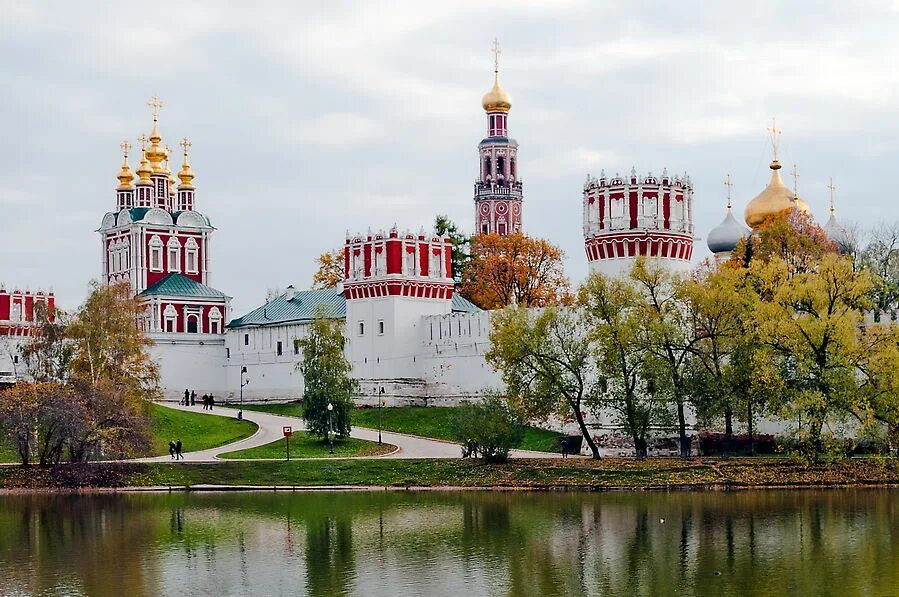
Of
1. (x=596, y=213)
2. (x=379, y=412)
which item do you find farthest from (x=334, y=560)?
(x=379, y=412)

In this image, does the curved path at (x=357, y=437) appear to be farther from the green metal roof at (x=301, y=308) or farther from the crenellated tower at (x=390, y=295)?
the green metal roof at (x=301, y=308)

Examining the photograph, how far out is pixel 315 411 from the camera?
49.4 metres

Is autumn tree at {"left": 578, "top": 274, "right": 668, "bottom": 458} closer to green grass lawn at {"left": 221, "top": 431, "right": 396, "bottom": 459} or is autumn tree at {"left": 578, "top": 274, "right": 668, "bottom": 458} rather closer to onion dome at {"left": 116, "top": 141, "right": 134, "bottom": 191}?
green grass lawn at {"left": 221, "top": 431, "right": 396, "bottom": 459}

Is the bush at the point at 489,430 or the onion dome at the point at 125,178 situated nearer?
the bush at the point at 489,430

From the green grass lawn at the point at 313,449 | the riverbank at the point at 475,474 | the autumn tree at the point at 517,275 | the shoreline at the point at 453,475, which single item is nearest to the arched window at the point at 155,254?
the autumn tree at the point at 517,275

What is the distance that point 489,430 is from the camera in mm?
43625

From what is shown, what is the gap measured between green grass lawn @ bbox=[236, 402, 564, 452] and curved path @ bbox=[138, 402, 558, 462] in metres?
0.65

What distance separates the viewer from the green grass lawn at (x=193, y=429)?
50.7 metres

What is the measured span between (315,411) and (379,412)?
23.1ft

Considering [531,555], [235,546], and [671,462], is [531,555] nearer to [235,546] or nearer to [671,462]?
[235,546]

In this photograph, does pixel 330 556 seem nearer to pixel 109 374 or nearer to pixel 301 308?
pixel 109 374

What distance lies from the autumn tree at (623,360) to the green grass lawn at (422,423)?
5.59 m

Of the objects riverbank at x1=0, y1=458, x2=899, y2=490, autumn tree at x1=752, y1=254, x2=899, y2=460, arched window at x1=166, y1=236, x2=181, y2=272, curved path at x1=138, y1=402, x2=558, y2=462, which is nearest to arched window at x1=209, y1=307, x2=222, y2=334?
arched window at x1=166, y1=236, x2=181, y2=272

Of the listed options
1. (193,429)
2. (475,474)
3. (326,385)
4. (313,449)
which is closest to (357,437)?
(326,385)
